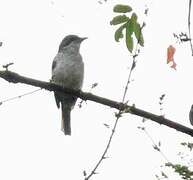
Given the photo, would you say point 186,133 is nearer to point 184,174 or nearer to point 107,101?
point 184,174

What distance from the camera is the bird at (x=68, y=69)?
838 cm

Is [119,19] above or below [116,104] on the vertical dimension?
above

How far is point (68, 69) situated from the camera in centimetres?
861

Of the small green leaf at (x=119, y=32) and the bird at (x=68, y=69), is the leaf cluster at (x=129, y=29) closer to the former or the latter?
the small green leaf at (x=119, y=32)

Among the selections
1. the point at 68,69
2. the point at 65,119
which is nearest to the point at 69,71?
the point at 68,69

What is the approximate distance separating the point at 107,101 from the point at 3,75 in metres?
0.78

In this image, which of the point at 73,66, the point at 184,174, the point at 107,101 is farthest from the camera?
the point at 73,66

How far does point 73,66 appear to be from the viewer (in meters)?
8.69

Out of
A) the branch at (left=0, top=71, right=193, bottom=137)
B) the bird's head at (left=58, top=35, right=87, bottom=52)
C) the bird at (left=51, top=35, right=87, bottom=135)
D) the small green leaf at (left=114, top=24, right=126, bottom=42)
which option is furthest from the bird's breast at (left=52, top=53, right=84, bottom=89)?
the small green leaf at (left=114, top=24, right=126, bottom=42)

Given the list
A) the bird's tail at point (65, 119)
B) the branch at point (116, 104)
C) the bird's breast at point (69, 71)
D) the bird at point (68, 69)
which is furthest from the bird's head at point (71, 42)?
the branch at point (116, 104)

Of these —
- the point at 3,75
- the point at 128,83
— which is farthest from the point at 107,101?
the point at 3,75

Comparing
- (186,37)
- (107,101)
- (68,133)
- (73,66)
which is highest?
(186,37)

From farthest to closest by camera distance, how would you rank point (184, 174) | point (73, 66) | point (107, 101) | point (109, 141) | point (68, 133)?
point (73, 66) < point (68, 133) < point (107, 101) < point (184, 174) < point (109, 141)

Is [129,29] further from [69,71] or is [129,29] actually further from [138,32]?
[69,71]
